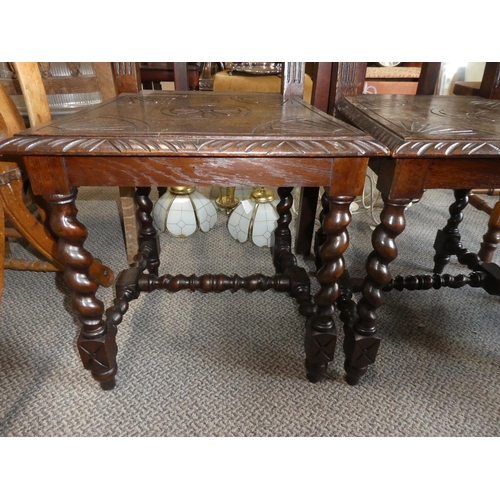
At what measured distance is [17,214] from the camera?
2.63 feet

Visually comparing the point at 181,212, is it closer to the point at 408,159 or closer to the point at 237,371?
the point at 237,371

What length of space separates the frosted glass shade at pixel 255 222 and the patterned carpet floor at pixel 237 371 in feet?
0.52

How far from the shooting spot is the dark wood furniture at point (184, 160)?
0.51 meters

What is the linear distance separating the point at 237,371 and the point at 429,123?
1.91 ft

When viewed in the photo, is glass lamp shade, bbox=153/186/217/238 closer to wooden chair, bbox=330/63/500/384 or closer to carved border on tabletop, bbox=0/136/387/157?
wooden chair, bbox=330/63/500/384

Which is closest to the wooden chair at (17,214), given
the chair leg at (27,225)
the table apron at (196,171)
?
the chair leg at (27,225)

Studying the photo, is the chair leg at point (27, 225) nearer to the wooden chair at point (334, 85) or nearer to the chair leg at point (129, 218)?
the chair leg at point (129, 218)

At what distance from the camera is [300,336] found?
2.92 feet

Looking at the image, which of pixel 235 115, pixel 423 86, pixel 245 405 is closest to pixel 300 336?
pixel 245 405

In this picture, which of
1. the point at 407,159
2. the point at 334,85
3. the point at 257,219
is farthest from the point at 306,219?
the point at 407,159

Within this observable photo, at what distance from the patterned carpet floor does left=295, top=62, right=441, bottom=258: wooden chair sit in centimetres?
25

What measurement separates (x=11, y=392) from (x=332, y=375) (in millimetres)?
637

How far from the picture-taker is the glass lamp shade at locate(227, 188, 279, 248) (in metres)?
1.23

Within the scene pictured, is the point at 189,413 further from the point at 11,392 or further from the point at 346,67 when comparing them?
the point at 346,67
